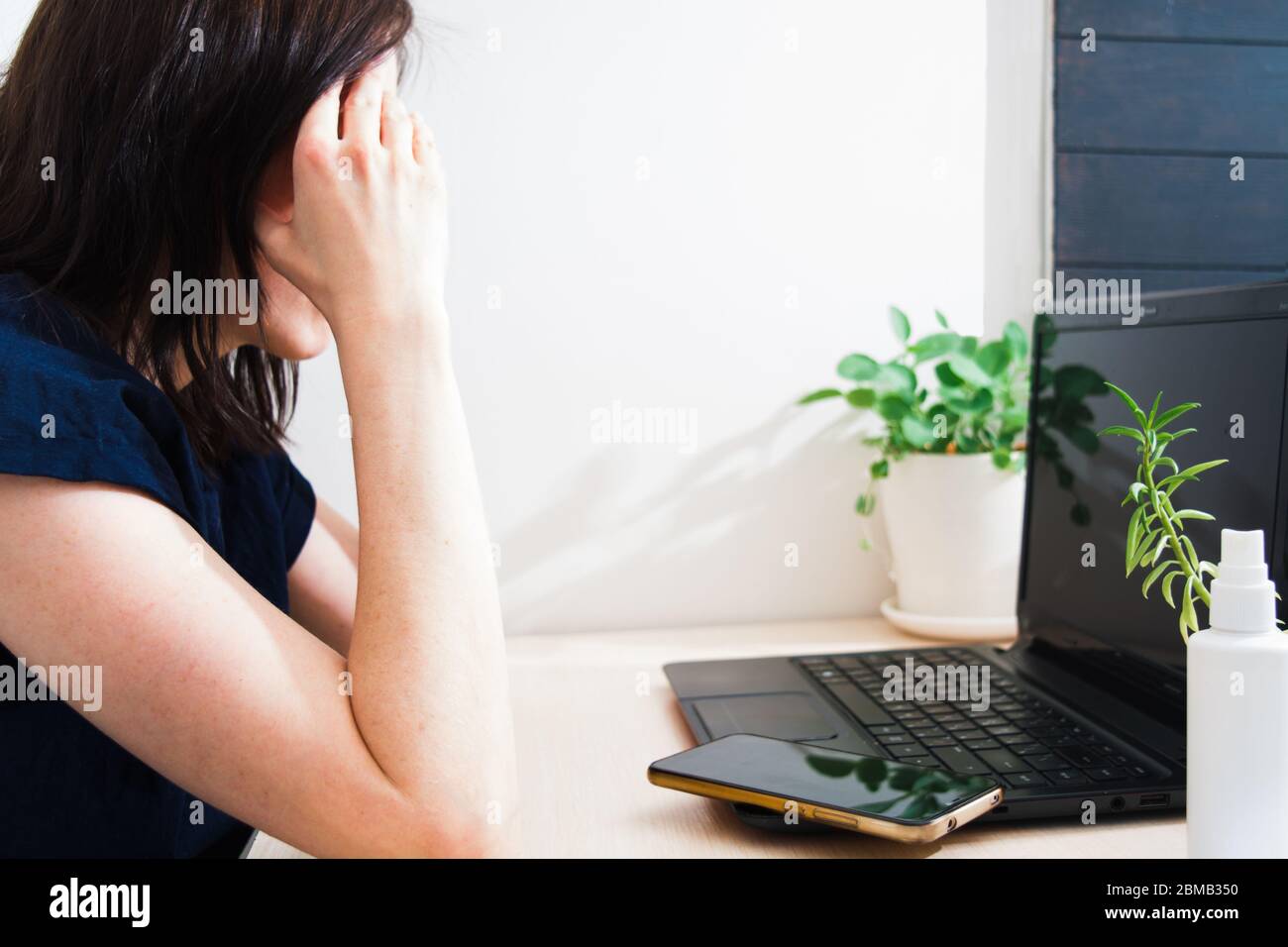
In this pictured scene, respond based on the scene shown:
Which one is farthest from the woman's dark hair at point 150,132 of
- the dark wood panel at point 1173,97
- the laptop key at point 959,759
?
the dark wood panel at point 1173,97

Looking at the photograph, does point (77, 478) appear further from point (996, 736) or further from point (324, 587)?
point (996, 736)

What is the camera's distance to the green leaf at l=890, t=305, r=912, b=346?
48.3 inches

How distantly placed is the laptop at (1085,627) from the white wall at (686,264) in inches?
11.1

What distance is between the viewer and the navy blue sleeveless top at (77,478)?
1.87 ft

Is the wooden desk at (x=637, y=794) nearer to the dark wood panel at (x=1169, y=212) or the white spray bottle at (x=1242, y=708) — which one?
the white spray bottle at (x=1242, y=708)

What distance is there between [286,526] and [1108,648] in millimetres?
765

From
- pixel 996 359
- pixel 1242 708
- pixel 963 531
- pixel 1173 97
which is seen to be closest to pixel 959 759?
pixel 1242 708

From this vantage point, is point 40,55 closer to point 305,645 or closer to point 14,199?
point 14,199

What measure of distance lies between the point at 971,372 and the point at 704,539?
1.23 feet

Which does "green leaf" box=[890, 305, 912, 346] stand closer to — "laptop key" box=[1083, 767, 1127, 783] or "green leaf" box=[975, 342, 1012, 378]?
"green leaf" box=[975, 342, 1012, 378]

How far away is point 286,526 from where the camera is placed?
100cm

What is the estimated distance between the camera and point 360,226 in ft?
2.34

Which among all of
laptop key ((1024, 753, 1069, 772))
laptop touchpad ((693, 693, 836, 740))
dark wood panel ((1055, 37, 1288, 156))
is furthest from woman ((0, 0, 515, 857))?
dark wood panel ((1055, 37, 1288, 156))
